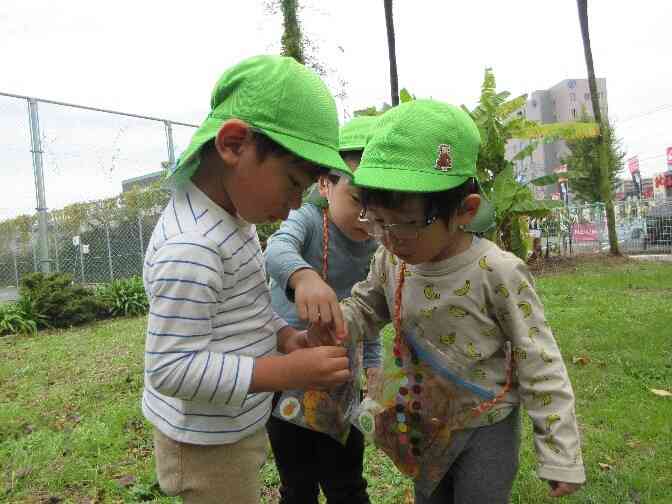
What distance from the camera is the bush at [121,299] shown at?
27.8 feet

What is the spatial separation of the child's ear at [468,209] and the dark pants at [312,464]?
826mm

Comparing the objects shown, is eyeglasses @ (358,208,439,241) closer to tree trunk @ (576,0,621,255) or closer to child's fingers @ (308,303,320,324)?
child's fingers @ (308,303,320,324)

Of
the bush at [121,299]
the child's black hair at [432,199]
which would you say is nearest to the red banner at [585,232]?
the bush at [121,299]

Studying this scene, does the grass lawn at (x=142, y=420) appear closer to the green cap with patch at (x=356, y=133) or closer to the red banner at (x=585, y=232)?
the green cap with patch at (x=356, y=133)

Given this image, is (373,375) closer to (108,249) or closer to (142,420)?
(142,420)

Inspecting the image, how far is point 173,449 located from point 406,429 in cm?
59

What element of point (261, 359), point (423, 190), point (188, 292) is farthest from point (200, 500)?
point (423, 190)

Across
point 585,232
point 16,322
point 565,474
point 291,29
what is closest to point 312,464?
point 565,474

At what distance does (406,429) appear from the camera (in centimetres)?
150

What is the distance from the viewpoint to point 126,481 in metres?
2.76

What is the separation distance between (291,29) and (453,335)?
30.2 feet

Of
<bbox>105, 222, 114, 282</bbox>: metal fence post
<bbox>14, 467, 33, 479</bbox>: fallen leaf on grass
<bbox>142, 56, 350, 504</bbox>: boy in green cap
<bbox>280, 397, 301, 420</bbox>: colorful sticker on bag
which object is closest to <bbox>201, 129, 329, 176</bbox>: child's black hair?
<bbox>142, 56, 350, 504</bbox>: boy in green cap

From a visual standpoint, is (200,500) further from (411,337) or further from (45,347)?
(45,347)

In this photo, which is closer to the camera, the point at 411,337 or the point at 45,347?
the point at 411,337
